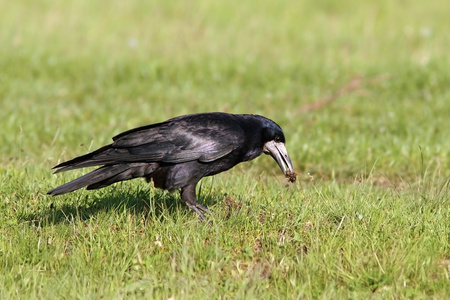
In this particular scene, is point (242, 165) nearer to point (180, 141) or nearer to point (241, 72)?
point (180, 141)

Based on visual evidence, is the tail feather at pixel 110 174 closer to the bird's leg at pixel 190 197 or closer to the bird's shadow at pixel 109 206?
the bird's shadow at pixel 109 206

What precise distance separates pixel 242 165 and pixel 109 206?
2449 millimetres

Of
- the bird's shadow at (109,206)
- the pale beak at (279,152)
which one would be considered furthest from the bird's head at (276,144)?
the bird's shadow at (109,206)

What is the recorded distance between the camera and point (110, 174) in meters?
5.05

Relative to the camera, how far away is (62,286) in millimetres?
4125

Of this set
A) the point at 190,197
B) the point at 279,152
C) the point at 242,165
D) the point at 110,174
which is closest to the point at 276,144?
the point at 279,152

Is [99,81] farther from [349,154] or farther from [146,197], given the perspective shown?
[146,197]

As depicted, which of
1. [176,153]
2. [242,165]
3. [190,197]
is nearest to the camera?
[176,153]

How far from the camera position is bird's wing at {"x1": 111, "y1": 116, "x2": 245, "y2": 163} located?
514 cm

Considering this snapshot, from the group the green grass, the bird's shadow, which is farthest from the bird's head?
the bird's shadow

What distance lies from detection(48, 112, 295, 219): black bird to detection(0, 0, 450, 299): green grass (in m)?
0.30

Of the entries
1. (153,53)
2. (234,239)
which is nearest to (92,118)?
(153,53)

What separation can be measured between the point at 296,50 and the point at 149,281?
939cm

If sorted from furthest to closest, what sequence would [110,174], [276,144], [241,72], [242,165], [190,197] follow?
1. [241,72]
2. [242,165]
3. [276,144]
4. [190,197]
5. [110,174]
